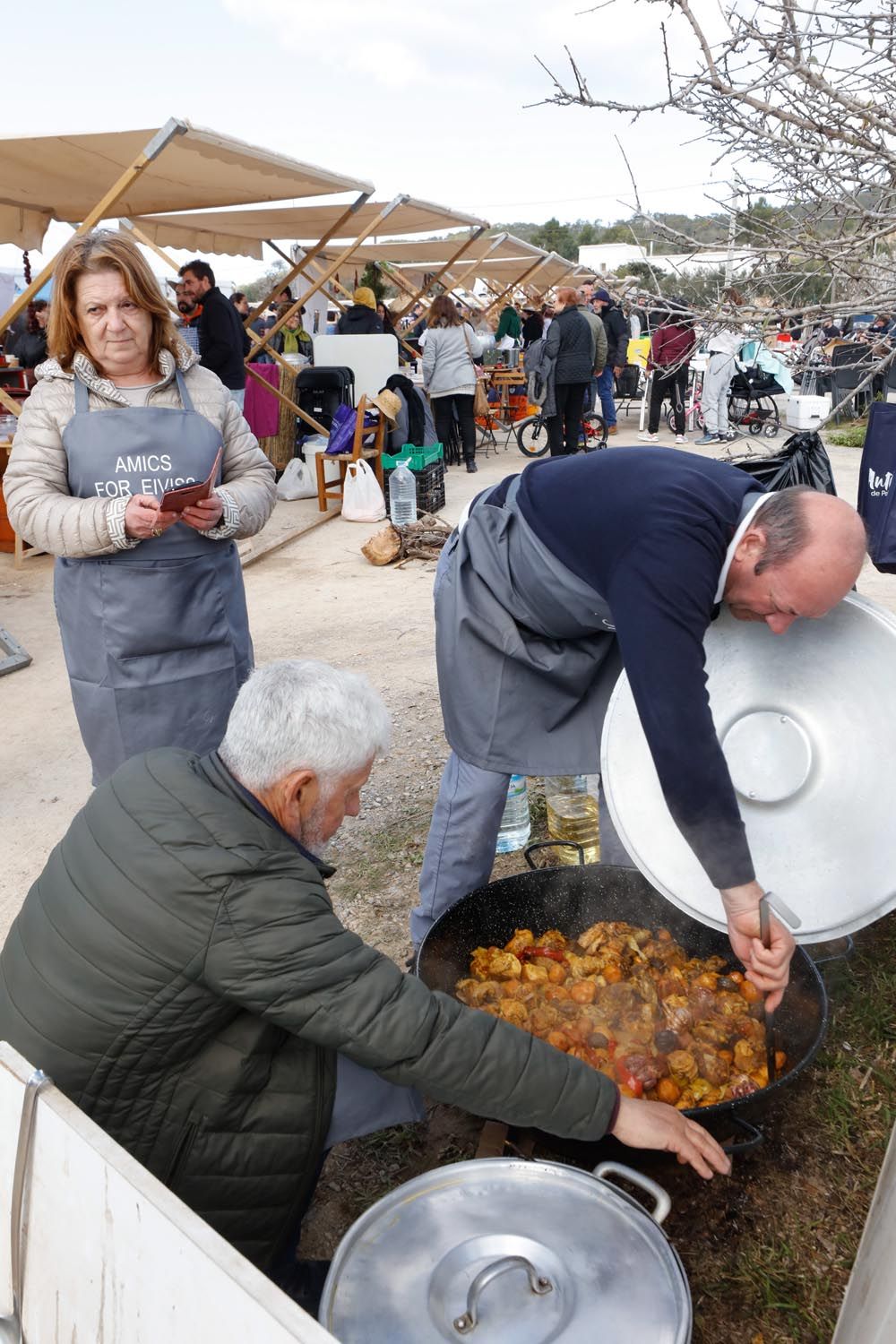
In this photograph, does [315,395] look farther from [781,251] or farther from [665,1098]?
[665,1098]

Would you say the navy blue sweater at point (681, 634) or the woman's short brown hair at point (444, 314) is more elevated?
the woman's short brown hair at point (444, 314)

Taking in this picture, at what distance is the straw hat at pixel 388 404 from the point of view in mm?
9094

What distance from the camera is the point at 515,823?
146 inches

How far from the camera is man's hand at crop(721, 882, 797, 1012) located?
6.17 feet

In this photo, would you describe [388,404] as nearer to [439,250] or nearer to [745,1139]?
[745,1139]

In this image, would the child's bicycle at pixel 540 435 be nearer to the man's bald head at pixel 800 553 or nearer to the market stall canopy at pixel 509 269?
the market stall canopy at pixel 509 269

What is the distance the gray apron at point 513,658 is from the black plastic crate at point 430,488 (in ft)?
21.1

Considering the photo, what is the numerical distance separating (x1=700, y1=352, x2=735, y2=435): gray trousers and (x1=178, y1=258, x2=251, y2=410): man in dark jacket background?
669 centimetres

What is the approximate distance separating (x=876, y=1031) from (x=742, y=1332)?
1044 mm

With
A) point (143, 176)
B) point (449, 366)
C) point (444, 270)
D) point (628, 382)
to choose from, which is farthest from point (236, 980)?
point (628, 382)

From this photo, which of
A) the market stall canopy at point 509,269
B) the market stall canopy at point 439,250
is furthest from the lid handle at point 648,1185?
the market stall canopy at point 439,250

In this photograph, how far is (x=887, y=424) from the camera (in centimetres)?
348

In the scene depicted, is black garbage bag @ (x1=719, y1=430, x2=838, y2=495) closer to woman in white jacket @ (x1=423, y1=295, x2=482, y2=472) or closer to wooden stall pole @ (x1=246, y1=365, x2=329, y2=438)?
wooden stall pole @ (x1=246, y1=365, x2=329, y2=438)

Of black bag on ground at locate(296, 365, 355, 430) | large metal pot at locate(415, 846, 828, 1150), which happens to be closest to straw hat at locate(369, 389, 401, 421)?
black bag on ground at locate(296, 365, 355, 430)
